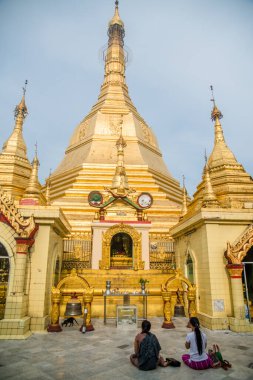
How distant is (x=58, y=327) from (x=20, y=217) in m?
3.84

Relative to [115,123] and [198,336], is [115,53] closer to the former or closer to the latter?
[115,123]

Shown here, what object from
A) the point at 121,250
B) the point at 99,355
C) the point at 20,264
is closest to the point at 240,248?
the point at 99,355

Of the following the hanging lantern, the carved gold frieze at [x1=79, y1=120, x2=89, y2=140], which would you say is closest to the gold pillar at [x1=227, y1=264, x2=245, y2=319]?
the hanging lantern

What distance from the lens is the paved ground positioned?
5324 mm

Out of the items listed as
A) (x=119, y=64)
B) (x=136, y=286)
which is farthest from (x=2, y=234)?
(x=119, y=64)

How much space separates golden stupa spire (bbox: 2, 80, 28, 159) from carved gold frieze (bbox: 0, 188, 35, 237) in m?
12.4

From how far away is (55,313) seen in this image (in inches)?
363

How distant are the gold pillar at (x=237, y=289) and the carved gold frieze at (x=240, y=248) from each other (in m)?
0.21

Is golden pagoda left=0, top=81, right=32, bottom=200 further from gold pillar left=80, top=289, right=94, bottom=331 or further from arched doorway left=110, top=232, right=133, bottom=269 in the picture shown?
gold pillar left=80, top=289, right=94, bottom=331

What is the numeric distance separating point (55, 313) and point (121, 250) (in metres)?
8.47

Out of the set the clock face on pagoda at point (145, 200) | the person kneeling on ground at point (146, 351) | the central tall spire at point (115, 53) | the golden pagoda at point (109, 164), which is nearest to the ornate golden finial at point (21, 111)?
the golden pagoda at point (109, 164)

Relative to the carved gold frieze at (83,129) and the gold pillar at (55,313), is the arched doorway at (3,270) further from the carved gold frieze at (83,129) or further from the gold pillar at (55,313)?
the carved gold frieze at (83,129)

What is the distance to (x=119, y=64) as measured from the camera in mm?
39562

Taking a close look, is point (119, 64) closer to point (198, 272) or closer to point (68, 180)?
point (68, 180)
